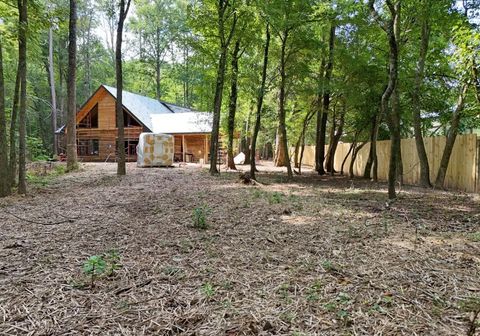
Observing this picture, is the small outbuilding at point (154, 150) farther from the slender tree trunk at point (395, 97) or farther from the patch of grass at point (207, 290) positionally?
the patch of grass at point (207, 290)

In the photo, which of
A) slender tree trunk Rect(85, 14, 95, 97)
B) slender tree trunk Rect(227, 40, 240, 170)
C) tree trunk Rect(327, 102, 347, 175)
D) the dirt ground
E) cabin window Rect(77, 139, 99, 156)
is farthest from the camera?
slender tree trunk Rect(85, 14, 95, 97)

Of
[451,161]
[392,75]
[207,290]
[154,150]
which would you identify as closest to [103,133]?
[154,150]

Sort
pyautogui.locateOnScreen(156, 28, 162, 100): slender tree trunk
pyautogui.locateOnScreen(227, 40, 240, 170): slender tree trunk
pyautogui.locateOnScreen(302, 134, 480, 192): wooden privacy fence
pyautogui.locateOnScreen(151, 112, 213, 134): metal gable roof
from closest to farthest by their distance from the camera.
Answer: pyautogui.locateOnScreen(302, 134, 480, 192): wooden privacy fence < pyautogui.locateOnScreen(227, 40, 240, 170): slender tree trunk < pyautogui.locateOnScreen(151, 112, 213, 134): metal gable roof < pyautogui.locateOnScreen(156, 28, 162, 100): slender tree trunk

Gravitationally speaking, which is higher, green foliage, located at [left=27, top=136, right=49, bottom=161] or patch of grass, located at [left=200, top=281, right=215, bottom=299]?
green foliage, located at [left=27, top=136, right=49, bottom=161]

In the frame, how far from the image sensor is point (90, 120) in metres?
28.0

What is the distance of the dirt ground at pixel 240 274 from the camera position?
6.62 ft

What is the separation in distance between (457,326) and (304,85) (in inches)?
486

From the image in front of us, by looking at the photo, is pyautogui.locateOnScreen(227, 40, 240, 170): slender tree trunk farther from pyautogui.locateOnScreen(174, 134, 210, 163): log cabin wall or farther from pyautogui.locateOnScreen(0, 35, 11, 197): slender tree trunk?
pyautogui.locateOnScreen(174, 134, 210, 163): log cabin wall

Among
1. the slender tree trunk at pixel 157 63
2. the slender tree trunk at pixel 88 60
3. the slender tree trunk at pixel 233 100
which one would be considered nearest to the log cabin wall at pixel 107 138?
the slender tree trunk at pixel 88 60

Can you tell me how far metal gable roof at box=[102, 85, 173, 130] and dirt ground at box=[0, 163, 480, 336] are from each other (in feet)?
68.2

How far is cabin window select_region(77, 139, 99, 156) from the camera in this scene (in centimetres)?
2736

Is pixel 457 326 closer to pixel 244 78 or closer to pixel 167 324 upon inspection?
pixel 167 324

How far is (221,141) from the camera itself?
2256 centimetres

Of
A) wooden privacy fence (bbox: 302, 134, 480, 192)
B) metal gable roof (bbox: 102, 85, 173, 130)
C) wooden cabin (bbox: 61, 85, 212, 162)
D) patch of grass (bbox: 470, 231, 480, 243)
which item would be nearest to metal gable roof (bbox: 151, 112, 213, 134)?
wooden cabin (bbox: 61, 85, 212, 162)
